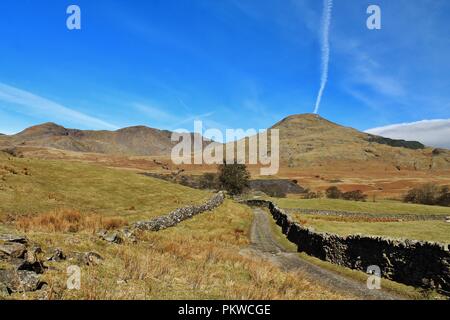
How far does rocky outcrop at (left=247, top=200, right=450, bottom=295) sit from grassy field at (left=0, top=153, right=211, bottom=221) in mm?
16311

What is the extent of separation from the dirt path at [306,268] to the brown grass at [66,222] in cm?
1122

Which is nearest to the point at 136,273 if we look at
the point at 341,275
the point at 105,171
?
the point at 341,275

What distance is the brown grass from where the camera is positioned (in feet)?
78.4

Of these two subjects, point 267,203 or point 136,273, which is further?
point 267,203

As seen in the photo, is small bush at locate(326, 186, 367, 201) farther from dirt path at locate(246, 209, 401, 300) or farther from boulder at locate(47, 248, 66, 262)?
boulder at locate(47, 248, 66, 262)

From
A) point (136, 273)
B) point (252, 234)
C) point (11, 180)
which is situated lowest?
point (252, 234)

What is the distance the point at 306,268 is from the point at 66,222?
1594 centimetres

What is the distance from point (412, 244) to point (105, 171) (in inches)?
1915

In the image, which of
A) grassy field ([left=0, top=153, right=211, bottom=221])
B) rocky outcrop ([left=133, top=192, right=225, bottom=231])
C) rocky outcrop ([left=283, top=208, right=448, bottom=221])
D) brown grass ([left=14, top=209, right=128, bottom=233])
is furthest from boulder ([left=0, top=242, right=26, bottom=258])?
rocky outcrop ([left=283, top=208, right=448, bottom=221])

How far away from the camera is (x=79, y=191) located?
149 feet

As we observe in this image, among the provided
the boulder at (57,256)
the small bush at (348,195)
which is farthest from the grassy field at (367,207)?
the boulder at (57,256)
